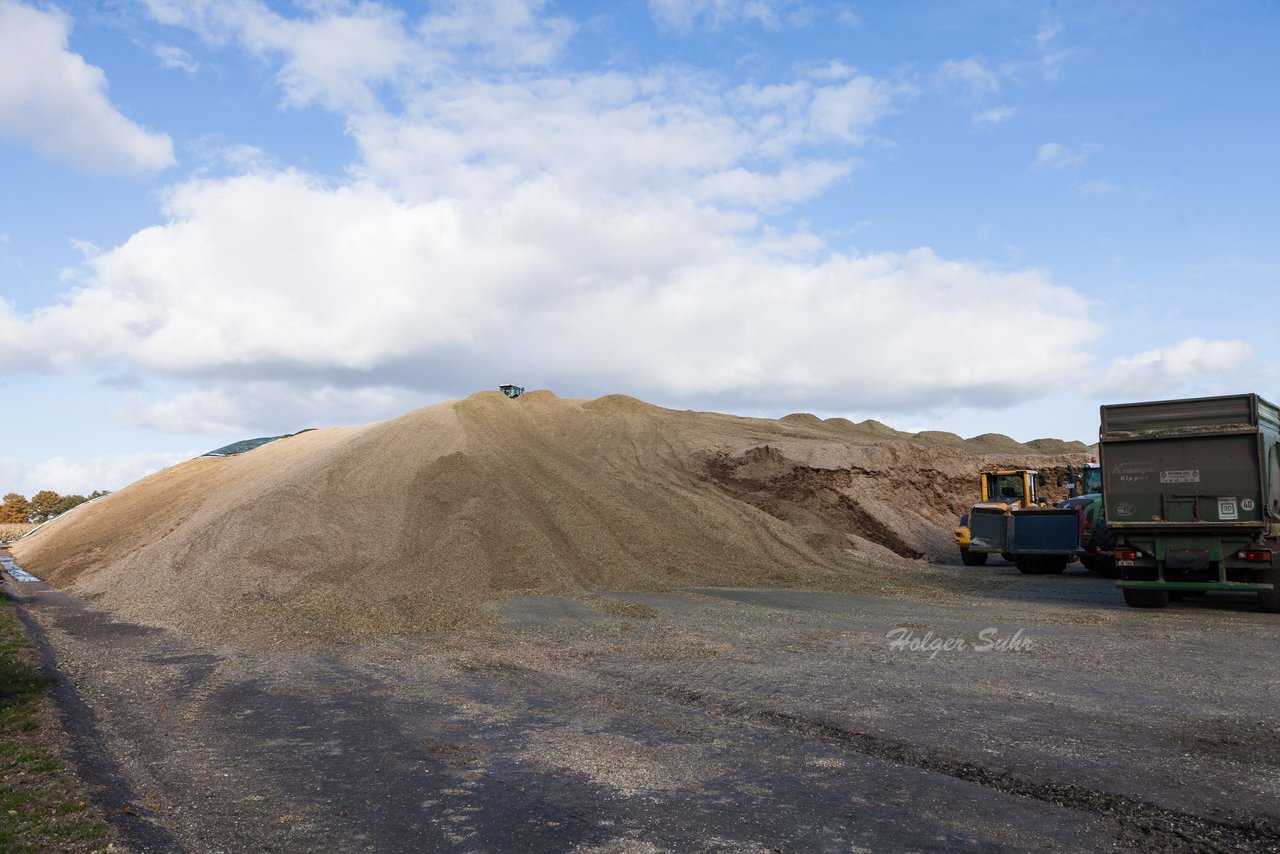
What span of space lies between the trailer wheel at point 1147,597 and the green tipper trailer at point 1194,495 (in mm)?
15

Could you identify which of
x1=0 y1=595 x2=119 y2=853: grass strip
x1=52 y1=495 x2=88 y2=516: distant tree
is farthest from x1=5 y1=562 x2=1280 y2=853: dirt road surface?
x1=52 y1=495 x2=88 y2=516: distant tree

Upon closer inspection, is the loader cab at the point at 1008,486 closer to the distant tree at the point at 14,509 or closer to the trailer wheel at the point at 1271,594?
the trailer wheel at the point at 1271,594

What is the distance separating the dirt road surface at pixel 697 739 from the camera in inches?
194

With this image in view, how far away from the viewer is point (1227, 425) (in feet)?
45.2

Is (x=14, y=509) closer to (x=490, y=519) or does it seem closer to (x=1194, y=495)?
(x=490, y=519)

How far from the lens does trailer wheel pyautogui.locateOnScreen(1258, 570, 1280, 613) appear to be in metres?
13.5

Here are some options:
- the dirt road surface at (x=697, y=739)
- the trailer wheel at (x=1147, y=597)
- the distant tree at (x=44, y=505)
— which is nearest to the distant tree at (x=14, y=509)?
the distant tree at (x=44, y=505)

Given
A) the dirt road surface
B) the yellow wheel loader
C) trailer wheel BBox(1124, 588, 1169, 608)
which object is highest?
the yellow wheel loader

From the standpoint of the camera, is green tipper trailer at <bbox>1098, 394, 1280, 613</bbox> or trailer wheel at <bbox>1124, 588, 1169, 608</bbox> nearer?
green tipper trailer at <bbox>1098, 394, 1280, 613</bbox>

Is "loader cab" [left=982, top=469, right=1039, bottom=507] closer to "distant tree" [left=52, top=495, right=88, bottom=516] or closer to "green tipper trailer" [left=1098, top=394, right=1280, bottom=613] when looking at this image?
"green tipper trailer" [left=1098, top=394, right=1280, bottom=613]

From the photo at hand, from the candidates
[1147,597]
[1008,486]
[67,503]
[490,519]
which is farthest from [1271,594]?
[67,503]

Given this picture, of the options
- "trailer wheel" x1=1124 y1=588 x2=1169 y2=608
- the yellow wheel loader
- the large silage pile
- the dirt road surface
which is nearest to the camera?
the dirt road surface

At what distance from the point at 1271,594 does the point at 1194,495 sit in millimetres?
1874

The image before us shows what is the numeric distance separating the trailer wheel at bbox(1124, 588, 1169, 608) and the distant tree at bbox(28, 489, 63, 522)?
228 ft
